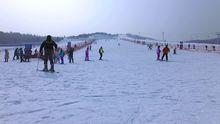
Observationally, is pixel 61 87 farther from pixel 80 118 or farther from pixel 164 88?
pixel 80 118

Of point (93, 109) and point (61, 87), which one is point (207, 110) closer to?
point (93, 109)

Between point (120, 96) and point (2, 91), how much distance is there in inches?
147

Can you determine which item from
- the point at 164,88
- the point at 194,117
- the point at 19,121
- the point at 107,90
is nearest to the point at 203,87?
the point at 164,88

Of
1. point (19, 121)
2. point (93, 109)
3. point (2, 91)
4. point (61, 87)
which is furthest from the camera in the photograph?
point (61, 87)

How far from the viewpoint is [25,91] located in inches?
453

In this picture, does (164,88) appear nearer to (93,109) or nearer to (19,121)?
(93,109)

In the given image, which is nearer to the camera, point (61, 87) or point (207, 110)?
point (207, 110)

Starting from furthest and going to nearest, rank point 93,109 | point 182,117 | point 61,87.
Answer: point 61,87 < point 93,109 < point 182,117

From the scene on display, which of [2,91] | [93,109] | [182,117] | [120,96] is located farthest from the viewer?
[2,91]

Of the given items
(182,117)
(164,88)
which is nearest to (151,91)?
(164,88)

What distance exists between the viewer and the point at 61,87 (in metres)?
12.6

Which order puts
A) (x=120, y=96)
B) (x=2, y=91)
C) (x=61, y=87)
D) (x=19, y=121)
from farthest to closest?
(x=61, y=87) → (x=2, y=91) → (x=120, y=96) → (x=19, y=121)

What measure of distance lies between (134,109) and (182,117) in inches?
51.4

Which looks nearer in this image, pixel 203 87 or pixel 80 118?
pixel 80 118
